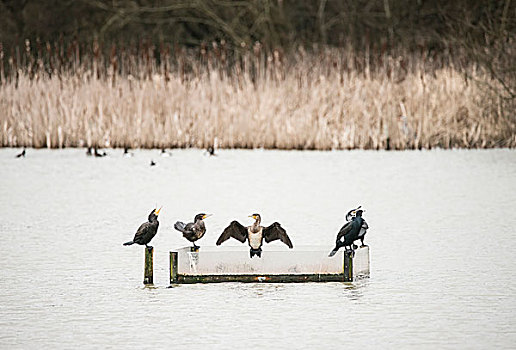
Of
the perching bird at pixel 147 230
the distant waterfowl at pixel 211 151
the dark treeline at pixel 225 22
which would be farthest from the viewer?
the dark treeline at pixel 225 22

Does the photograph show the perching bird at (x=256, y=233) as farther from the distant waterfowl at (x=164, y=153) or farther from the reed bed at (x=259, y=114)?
the reed bed at (x=259, y=114)

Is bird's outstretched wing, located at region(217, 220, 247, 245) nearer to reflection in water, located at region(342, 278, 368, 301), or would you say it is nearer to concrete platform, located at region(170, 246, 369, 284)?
concrete platform, located at region(170, 246, 369, 284)

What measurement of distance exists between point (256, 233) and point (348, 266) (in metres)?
0.38

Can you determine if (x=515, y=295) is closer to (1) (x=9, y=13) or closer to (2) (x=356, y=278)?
(2) (x=356, y=278)

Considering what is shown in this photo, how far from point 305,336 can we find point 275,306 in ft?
1.32

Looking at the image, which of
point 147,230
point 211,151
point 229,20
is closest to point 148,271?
point 147,230

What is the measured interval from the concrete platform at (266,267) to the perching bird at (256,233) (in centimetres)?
5

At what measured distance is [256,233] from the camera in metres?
3.54

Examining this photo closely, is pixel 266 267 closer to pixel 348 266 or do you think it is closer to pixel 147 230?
pixel 348 266

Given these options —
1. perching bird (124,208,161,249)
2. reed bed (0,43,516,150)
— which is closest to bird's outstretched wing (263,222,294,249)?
perching bird (124,208,161,249)

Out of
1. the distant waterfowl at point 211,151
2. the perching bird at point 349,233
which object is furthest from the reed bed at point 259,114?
the perching bird at point 349,233

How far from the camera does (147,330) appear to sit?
2.91 metres

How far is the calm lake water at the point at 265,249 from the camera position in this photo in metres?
2.91

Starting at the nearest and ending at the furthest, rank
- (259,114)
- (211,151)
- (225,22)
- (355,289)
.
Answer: (355,289)
(211,151)
(259,114)
(225,22)
